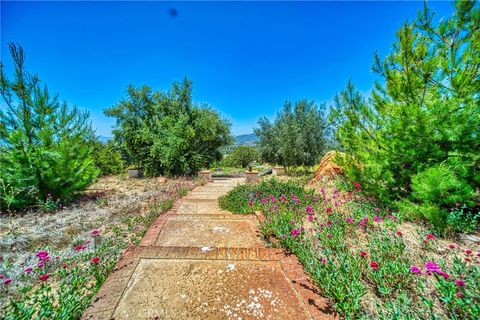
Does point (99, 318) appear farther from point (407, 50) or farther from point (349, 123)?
point (407, 50)

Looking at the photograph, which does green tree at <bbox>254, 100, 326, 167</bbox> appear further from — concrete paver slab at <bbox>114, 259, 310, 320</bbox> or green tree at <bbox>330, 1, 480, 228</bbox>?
concrete paver slab at <bbox>114, 259, 310, 320</bbox>

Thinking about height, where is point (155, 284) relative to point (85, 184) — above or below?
below

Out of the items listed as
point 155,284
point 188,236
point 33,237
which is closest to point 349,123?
point 188,236

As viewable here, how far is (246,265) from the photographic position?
2566 mm

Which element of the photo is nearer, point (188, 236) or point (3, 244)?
point (3, 244)

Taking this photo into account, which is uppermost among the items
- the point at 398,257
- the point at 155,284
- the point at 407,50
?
the point at 407,50

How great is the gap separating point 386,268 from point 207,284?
2028 mm

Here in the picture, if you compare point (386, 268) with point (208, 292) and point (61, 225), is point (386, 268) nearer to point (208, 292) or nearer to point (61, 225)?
point (208, 292)

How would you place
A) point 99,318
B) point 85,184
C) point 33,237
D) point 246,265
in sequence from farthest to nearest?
point 85,184 < point 33,237 < point 246,265 < point 99,318

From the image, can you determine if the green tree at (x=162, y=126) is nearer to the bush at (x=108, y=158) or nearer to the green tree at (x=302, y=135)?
the bush at (x=108, y=158)

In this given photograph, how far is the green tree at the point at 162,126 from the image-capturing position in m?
11.0

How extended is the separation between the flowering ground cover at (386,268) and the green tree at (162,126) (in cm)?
852

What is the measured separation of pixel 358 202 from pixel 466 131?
2243 mm

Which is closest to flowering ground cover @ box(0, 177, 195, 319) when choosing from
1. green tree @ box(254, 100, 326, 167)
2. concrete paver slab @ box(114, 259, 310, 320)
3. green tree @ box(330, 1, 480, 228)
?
concrete paver slab @ box(114, 259, 310, 320)
